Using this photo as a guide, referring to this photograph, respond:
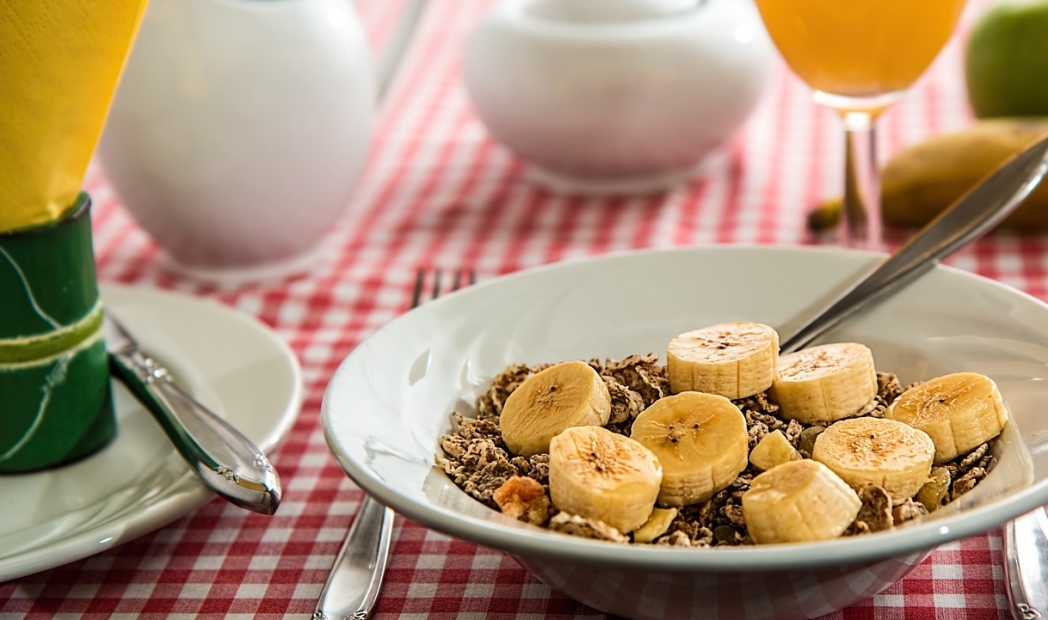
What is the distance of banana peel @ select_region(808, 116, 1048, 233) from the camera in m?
0.96

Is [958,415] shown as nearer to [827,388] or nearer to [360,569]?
[827,388]

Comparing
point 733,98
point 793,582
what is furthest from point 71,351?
point 733,98

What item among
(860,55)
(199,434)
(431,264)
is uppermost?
(860,55)

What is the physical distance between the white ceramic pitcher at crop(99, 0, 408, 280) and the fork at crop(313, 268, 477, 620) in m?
0.43

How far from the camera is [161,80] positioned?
2.92ft

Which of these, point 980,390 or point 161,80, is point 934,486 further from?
point 161,80

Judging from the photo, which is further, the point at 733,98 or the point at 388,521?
the point at 733,98

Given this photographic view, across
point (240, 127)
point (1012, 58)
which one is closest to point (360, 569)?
point (240, 127)

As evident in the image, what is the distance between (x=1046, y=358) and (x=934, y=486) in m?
0.11

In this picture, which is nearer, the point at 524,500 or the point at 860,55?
the point at 524,500

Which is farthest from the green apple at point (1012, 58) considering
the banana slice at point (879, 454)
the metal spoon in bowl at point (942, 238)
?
the banana slice at point (879, 454)

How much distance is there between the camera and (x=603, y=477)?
1.51 ft

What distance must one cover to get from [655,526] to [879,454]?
107mm

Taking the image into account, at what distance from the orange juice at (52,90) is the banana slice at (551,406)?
0.92ft
